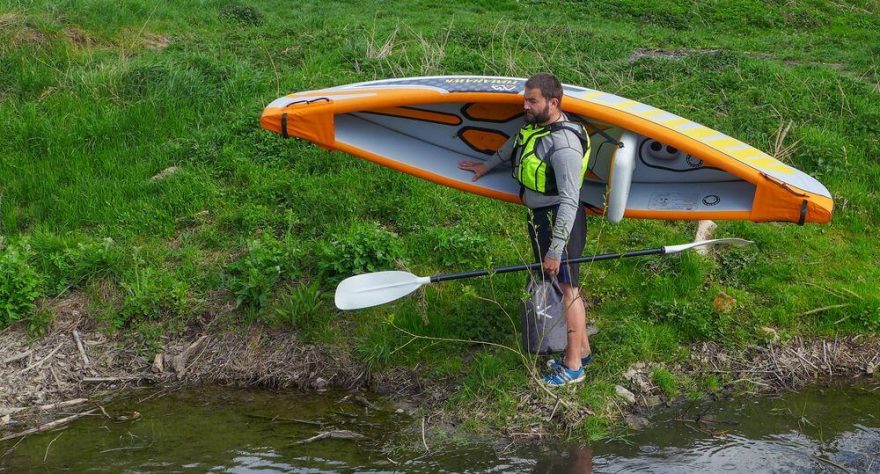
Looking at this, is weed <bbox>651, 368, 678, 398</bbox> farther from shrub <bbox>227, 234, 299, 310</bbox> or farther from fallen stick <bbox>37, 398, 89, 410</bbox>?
fallen stick <bbox>37, 398, 89, 410</bbox>

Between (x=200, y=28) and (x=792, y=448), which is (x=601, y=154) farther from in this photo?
(x=200, y=28)

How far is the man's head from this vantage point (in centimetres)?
472

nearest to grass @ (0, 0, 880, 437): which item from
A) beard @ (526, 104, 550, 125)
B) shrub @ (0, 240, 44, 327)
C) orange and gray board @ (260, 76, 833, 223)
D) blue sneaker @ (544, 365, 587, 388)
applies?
shrub @ (0, 240, 44, 327)

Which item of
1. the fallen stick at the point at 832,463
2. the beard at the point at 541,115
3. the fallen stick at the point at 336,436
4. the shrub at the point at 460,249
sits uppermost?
the beard at the point at 541,115

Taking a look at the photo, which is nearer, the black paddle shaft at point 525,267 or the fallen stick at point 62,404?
the black paddle shaft at point 525,267

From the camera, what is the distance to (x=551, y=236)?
494 centimetres

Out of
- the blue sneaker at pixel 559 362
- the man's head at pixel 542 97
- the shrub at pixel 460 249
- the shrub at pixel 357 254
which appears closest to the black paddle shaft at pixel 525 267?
the blue sneaker at pixel 559 362

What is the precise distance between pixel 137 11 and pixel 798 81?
7533 millimetres

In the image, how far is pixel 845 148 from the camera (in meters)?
7.52

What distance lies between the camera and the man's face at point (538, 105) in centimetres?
471

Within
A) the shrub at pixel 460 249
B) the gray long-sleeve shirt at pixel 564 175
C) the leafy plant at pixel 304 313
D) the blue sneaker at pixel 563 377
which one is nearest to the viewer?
the gray long-sleeve shirt at pixel 564 175

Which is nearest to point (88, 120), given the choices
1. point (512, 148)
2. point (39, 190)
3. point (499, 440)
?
point (39, 190)

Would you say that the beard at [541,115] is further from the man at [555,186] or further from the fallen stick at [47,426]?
the fallen stick at [47,426]

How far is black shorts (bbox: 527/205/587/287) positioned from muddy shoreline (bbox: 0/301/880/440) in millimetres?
Result: 738
